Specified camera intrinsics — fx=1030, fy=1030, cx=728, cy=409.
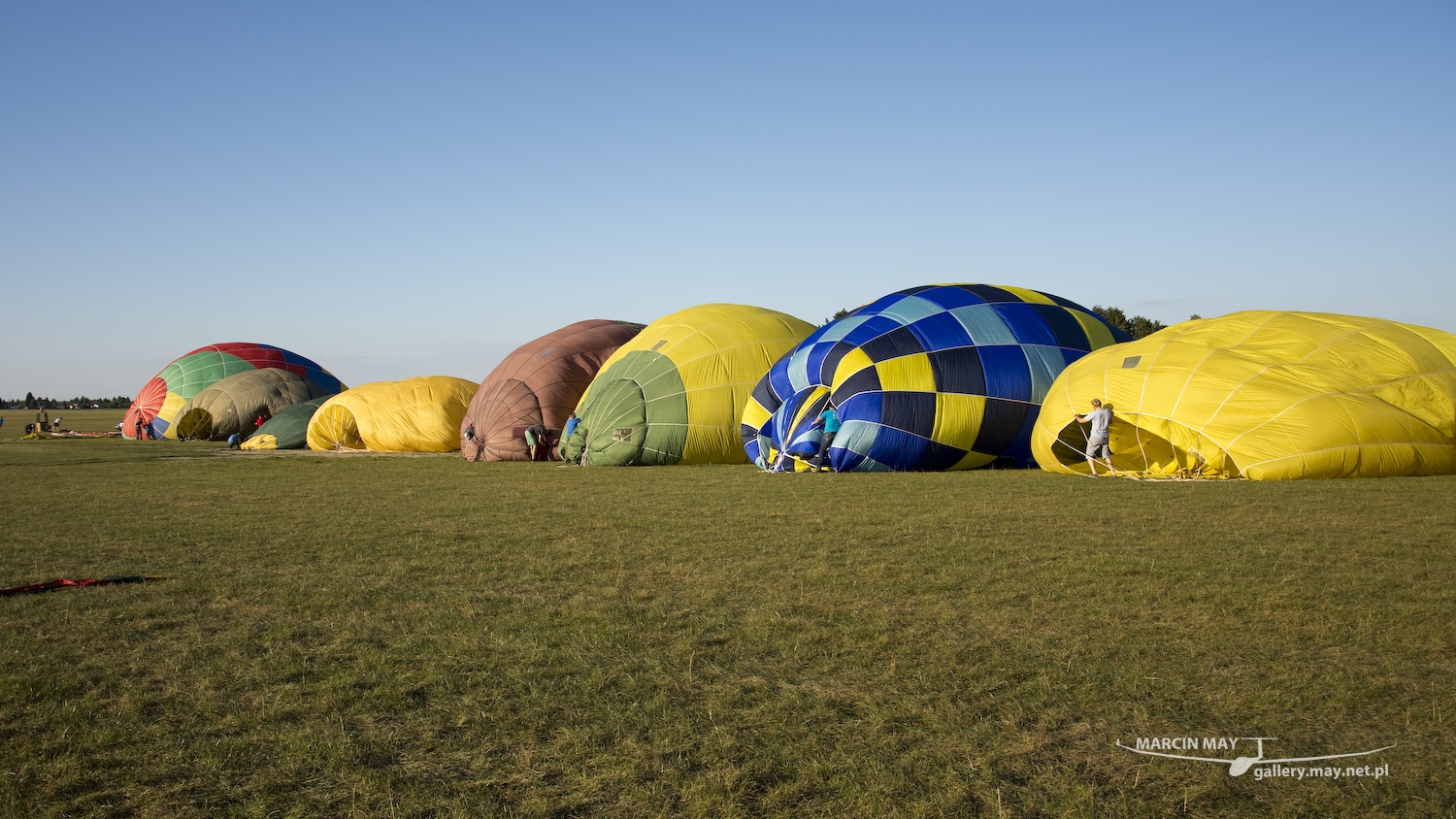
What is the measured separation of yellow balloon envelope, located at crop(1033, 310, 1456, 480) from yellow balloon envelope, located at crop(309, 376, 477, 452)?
47.5 ft

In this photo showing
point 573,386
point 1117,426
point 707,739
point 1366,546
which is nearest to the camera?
point 707,739

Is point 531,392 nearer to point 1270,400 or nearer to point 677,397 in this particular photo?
point 677,397

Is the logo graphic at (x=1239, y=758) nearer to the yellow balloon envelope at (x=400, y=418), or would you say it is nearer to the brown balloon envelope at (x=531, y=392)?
the brown balloon envelope at (x=531, y=392)

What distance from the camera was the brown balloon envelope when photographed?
1936 centimetres

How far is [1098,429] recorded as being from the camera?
13.1m

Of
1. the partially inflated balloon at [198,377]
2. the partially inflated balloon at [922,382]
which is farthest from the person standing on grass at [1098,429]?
the partially inflated balloon at [198,377]

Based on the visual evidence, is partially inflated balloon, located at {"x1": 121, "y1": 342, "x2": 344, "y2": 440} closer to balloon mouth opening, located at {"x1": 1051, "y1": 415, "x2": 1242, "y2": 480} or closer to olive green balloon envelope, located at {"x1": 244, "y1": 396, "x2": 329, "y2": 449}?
olive green balloon envelope, located at {"x1": 244, "y1": 396, "x2": 329, "y2": 449}

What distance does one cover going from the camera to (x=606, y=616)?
5.12 m

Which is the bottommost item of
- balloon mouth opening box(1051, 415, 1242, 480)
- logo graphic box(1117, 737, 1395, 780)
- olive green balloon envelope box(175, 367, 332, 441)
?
logo graphic box(1117, 737, 1395, 780)

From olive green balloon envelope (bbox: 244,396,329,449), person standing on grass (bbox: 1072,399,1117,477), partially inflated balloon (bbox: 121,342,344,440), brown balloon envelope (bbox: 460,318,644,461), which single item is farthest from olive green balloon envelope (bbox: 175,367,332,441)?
person standing on grass (bbox: 1072,399,1117,477)

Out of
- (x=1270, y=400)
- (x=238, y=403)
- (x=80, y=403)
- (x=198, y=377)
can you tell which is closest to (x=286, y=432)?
(x=238, y=403)

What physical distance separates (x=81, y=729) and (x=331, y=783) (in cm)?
112

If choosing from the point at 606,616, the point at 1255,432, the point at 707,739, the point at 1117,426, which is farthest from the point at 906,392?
the point at 707,739

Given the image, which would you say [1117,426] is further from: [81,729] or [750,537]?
[81,729]
